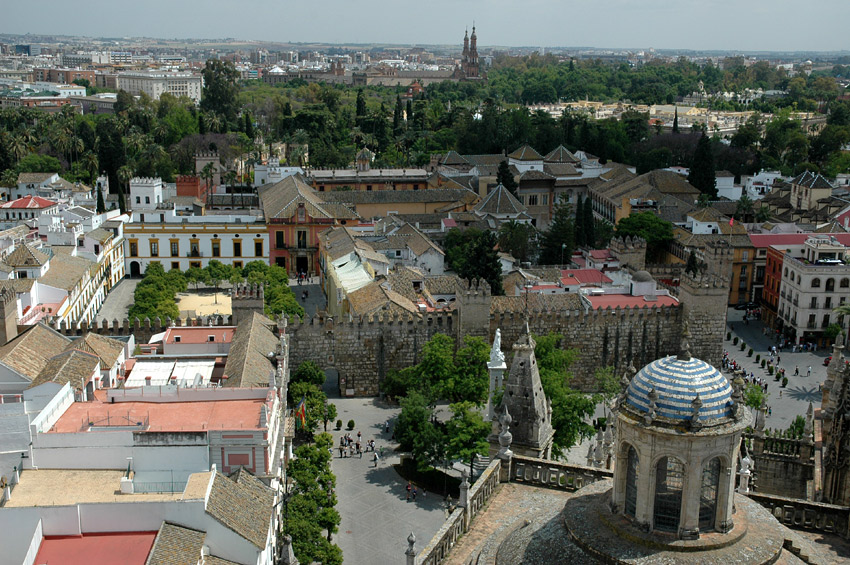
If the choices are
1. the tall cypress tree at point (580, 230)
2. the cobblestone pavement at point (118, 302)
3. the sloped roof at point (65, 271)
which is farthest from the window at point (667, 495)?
the tall cypress tree at point (580, 230)

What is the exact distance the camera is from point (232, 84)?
121625mm

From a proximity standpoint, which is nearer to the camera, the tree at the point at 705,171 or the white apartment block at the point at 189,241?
the white apartment block at the point at 189,241

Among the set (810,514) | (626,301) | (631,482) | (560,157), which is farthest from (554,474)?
(560,157)

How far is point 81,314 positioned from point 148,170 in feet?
138

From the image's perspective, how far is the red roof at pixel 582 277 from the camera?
46.3 metres

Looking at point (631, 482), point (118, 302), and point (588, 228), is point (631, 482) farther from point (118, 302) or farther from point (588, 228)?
point (588, 228)

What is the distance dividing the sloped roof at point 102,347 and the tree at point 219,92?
8857cm

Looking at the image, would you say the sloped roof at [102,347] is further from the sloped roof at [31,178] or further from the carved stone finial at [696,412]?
the sloped roof at [31,178]

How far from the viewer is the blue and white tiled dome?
29.3 feet

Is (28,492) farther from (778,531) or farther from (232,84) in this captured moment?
(232,84)

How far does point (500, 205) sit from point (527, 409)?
167 ft

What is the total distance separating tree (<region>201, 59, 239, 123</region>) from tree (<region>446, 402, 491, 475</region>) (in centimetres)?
9404

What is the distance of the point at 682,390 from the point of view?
8953 millimetres

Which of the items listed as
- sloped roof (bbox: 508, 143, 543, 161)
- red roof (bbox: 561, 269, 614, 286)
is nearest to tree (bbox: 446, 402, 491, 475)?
red roof (bbox: 561, 269, 614, 286)
